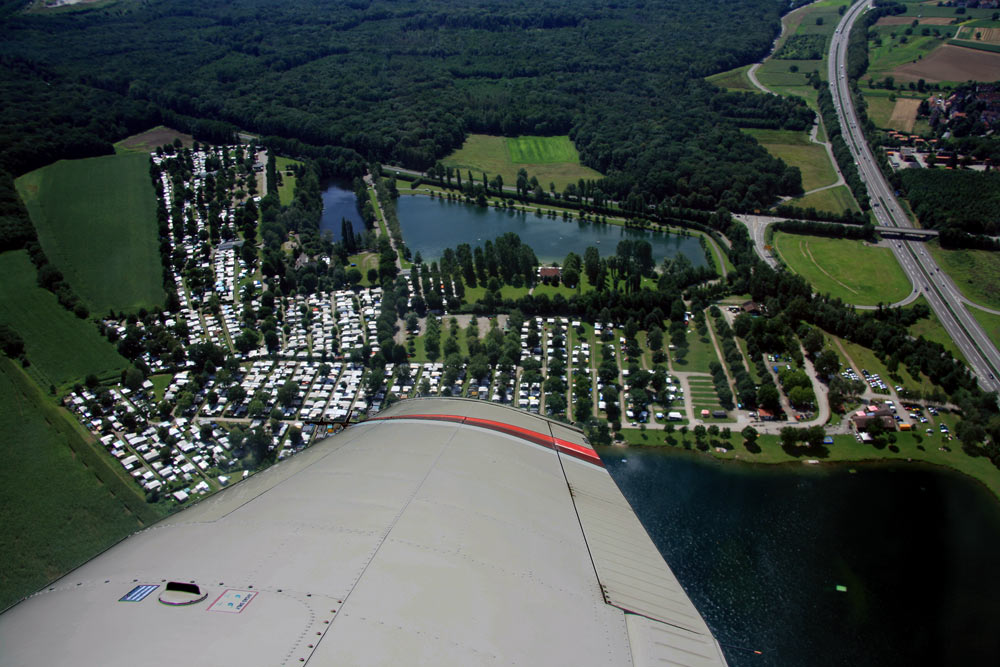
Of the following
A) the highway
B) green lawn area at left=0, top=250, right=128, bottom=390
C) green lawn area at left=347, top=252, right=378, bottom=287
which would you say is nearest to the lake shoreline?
the highway

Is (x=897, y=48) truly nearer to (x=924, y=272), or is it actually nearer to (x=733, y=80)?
(x=733, y=80)

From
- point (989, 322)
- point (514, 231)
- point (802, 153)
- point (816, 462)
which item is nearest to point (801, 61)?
point (802, 153)

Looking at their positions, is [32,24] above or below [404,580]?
above

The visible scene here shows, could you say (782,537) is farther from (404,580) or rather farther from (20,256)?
(20,256)

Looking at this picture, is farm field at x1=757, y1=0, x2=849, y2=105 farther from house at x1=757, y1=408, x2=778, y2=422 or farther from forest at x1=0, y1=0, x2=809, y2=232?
house at x1=757, y1=408, x2=778, y2=422

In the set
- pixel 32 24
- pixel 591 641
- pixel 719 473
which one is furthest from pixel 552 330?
pixel 32 24

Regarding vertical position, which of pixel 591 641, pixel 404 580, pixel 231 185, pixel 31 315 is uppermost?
pixel 231 185

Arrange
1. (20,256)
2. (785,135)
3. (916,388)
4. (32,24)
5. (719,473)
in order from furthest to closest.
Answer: (32,24)
(785,135)
(20,256)
(916,388)
(719,473)
